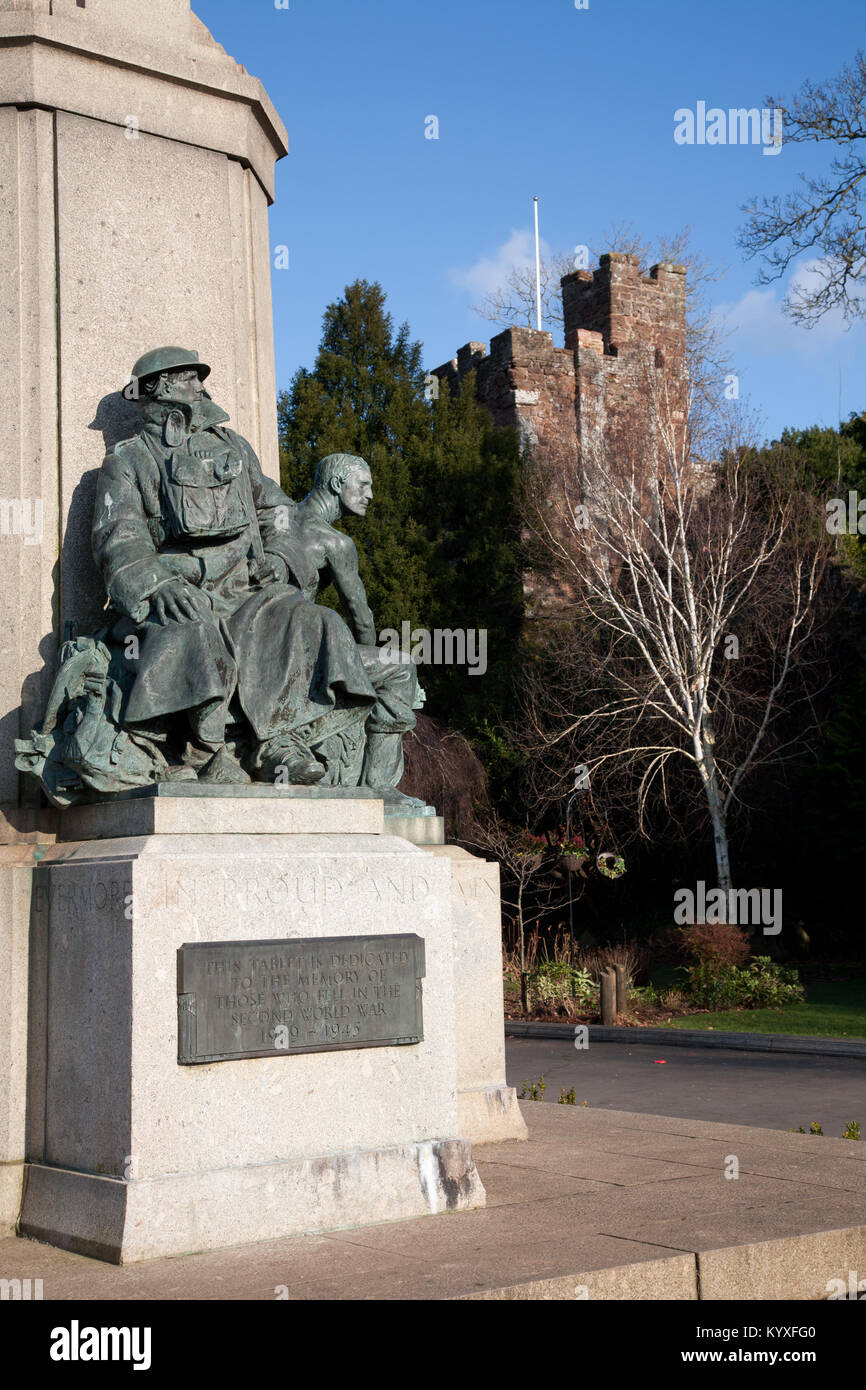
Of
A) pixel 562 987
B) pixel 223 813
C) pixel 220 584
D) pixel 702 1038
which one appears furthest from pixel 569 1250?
pixel 562 987

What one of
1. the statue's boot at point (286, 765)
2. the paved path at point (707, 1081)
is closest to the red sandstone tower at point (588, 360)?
the paved path at point (707, 1081)

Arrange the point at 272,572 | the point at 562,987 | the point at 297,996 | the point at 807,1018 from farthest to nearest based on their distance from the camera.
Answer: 1. the point at 562,987
2. the point at 807,1018
3. the point at 272,572
4. the point at 297,996

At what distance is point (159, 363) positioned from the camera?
19.8 ft

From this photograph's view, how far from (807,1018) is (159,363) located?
14.1 m

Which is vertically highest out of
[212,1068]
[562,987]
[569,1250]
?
[212,1068]

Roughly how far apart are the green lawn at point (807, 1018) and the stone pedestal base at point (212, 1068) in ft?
37.1

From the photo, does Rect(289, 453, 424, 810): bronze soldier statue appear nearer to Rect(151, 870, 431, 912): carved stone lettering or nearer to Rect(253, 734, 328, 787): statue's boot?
Rect(253, 734, 328, 787): statue's boot

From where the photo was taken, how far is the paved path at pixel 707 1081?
10.9 meters

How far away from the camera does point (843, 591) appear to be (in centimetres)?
2584

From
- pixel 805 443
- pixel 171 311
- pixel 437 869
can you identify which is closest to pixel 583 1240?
pixel 437 869

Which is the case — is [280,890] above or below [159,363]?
below

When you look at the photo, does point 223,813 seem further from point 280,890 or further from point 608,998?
point 608,998

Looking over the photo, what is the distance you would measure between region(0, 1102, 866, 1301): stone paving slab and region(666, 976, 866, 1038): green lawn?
10613 millimetres

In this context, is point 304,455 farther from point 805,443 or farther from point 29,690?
point 29,690
